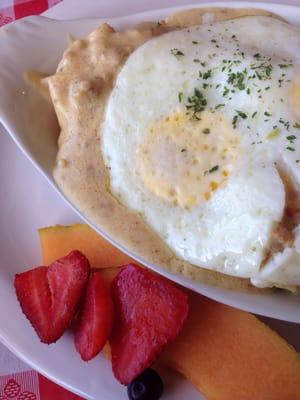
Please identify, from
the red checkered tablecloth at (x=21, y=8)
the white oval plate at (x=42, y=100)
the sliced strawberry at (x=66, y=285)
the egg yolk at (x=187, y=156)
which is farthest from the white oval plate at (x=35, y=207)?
the red checkered tablecloth at (x=21, y=8)

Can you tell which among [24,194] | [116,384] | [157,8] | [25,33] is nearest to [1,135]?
[24,194]

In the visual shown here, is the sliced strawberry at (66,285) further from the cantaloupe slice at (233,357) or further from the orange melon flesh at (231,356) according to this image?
the cantaloupe slice at (233,357)

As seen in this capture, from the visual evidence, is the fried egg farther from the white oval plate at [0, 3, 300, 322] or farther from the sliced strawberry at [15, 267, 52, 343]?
the sliced strawberry at [15, 267, 52, 343]

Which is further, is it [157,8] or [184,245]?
[157,8]

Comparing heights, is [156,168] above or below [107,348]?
above

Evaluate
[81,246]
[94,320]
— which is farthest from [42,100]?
[94,320]

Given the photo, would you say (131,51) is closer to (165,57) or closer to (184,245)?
(165,57)
